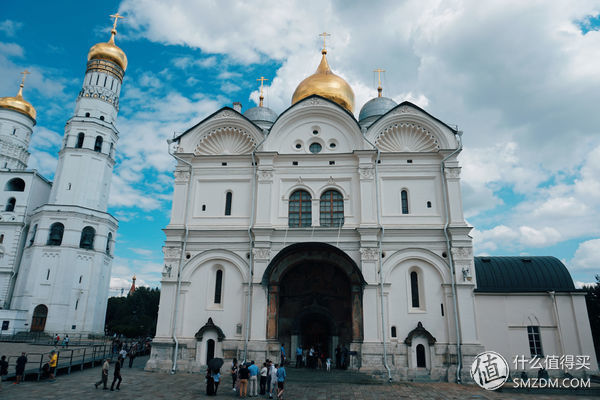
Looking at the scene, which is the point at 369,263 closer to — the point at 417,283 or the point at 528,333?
the point at 417,283

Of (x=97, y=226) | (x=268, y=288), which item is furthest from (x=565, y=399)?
(x=97, y=226)

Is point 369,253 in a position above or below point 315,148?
below

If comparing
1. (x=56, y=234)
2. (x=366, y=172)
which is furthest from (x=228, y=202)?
(x=56, y=234)

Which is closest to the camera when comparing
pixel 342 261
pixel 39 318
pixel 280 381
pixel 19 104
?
pixel 280 381

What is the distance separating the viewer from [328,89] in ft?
86.3

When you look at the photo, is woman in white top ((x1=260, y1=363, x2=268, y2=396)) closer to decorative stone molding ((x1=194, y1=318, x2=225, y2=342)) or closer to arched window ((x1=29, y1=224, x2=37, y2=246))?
decorative stone molding ((x1=194, y1=318, x2=225, y2=342))

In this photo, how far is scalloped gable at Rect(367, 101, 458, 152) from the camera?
21.4 metres

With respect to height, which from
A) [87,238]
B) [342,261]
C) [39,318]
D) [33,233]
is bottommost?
[39,318]

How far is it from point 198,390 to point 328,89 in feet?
64.9

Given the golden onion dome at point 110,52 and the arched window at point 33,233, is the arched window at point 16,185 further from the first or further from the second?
the golden onion dome at point 110,52

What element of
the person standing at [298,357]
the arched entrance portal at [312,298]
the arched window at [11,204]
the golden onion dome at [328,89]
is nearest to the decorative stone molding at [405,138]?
the golden onion dome at [328,89]

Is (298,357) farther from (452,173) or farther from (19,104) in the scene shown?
(19,104)

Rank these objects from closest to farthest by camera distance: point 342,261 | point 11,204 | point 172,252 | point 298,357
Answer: point 298,357 < point 342,261 < point 172,252 < point 11,204

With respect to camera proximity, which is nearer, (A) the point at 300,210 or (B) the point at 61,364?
(B) the point at 61,364
